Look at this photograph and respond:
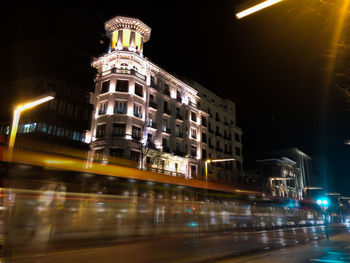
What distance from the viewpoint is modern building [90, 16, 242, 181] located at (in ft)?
117

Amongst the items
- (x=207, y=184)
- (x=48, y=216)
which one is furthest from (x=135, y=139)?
(x=48, y=216)

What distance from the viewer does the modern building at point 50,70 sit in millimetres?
28500

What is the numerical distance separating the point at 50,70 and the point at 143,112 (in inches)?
547

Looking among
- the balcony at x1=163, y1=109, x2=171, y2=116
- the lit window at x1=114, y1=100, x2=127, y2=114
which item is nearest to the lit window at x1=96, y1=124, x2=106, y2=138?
the lit window at x1=114, y1=100, x2=127, y2=114

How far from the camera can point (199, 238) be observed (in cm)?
1485

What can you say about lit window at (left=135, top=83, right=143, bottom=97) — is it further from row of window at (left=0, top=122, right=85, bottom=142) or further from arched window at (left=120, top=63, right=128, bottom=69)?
row of window at (left=0, top=122, right=85, bottom=142)

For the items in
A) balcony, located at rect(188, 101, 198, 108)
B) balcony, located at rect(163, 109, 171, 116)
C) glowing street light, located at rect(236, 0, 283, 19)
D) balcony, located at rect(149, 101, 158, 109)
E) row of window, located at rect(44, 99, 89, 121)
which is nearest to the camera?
glowing street light, located at rect(236, 0, 283, 19)

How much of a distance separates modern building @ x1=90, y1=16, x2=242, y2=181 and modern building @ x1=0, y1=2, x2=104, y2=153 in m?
3.85

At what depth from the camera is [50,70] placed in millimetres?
29656

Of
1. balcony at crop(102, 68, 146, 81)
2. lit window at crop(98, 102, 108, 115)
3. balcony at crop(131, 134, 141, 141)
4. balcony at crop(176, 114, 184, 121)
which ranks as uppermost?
balcony at crop(102, 68, 146, 81)

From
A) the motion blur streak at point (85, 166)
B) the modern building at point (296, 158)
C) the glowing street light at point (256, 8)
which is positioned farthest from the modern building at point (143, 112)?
the modern building at point (296, 158)

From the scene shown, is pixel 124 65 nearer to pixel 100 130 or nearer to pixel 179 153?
pixel 100 130

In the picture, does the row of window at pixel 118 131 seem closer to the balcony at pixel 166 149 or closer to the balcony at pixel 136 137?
the balcony at pixel 136 137

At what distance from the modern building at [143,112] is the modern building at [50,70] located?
12.6 feet
